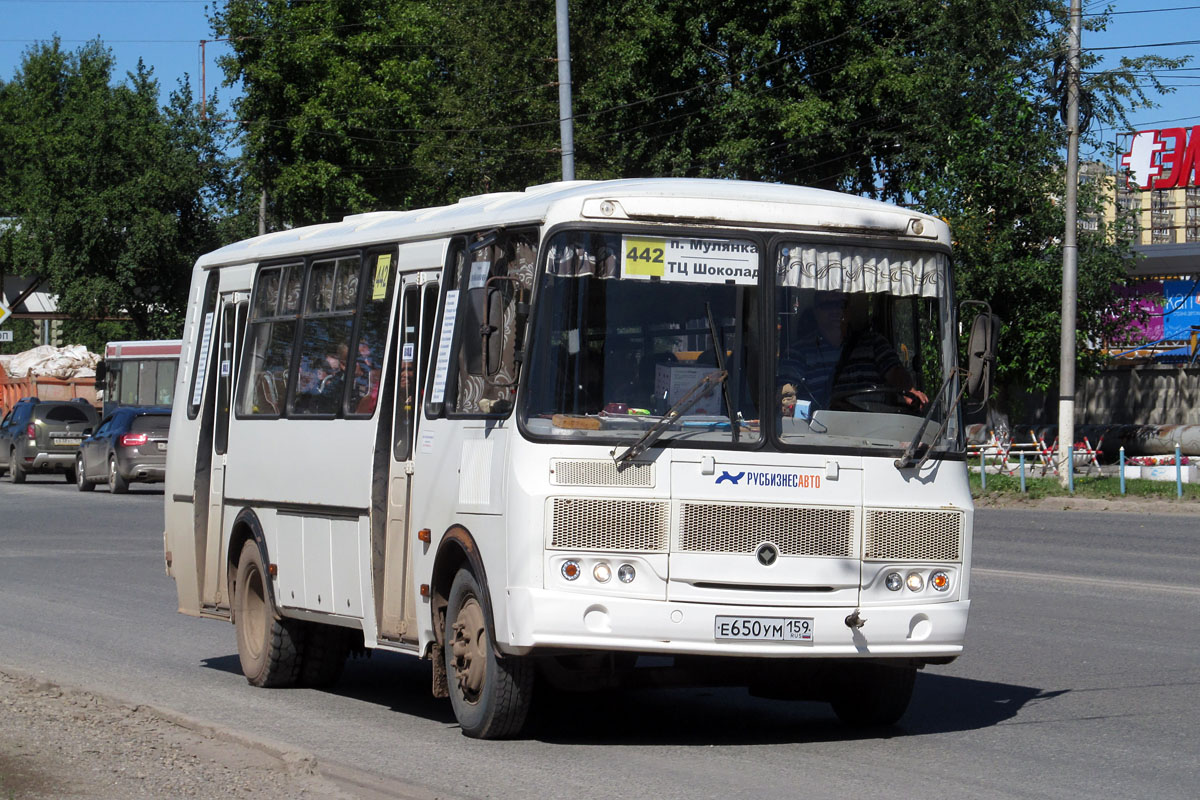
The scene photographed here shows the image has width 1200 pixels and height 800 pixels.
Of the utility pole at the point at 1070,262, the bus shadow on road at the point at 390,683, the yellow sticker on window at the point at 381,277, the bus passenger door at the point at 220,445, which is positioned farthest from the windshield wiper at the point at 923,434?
the utility pole at the point at 1070,262

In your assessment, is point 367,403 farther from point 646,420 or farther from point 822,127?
point 822,127

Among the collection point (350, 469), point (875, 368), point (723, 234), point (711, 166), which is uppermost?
point (711, 166)

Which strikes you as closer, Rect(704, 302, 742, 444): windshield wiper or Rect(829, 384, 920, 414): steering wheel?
Rect(704, 302, 742, 444): windshield wiper

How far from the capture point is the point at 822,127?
43.8 m

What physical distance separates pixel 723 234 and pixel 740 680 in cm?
222

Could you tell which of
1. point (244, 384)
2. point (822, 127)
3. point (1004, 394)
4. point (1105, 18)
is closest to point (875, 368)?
point (244, 384)

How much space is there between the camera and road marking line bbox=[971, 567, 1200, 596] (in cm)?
1588

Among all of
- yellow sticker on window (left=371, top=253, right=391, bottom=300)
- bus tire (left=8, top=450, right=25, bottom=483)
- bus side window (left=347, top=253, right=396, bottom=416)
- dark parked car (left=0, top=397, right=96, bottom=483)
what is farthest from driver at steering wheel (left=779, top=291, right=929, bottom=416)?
bus tire (left=8, top=450, right=25, bottom=483)

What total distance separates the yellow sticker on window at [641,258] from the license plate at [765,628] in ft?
5.44

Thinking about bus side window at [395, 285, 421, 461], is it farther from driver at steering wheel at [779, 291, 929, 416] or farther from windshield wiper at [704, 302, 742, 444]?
driver at steering wheel at [779, 291, 929, 416]

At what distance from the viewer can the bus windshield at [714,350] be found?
8.09 metres

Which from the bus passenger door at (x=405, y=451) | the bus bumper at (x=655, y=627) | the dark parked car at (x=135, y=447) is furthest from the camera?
the dark parked car at (x=135, y=447)

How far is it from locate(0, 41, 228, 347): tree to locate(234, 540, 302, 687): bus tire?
53312mm

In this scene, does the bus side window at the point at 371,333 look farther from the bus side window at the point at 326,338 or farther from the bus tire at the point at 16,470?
the bus tire at the point at 16,470
